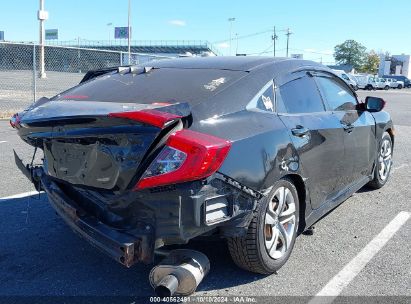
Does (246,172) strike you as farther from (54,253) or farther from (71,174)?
(54,253)

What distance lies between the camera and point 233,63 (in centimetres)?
396

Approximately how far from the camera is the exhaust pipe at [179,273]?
276 centimetres

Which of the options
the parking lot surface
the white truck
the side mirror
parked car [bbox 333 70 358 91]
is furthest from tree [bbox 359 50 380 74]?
the parking lot surface

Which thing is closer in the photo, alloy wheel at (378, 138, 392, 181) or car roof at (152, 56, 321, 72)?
car roof at (152, 56, 321, 72)

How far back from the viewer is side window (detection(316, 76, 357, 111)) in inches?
180

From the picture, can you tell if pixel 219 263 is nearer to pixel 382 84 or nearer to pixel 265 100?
pixel 265 100

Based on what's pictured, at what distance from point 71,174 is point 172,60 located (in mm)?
1689

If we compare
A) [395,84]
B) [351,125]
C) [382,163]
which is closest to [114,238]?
[351,125]

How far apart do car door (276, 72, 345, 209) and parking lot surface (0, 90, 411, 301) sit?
460 millimetres

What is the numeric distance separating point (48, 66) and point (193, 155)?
1910 centimetres

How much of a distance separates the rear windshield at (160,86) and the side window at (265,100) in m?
0.21

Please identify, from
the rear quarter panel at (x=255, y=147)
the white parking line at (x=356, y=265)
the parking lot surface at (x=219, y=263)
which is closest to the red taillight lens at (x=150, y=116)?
the rear quarter panel at (x=255, y=147)

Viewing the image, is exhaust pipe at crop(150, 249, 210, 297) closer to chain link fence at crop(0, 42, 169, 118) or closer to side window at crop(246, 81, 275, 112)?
side window at crop(246, 81, 275, 112)

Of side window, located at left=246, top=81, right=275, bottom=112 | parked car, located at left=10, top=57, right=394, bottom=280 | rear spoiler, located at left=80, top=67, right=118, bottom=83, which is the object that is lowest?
parked car, located at left=10, top=57, right=394, bottom=280
